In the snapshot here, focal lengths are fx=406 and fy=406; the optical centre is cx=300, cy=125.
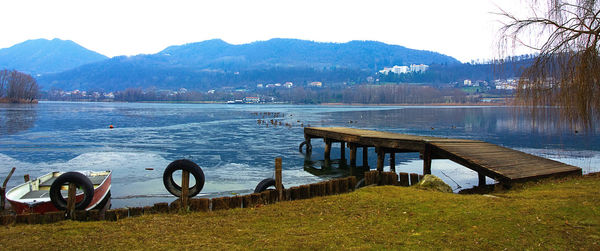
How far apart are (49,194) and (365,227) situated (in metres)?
9.68

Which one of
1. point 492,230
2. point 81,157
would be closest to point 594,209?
point 492,230

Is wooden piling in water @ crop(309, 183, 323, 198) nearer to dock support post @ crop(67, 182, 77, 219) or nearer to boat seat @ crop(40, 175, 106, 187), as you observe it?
dock support post @ crop(67, 182, 77, 219)

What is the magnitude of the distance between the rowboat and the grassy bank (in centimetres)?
177

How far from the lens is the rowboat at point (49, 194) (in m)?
11.0

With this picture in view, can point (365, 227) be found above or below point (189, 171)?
below

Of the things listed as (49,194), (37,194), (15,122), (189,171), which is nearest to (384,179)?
(189,171)

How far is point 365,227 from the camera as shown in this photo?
830cm

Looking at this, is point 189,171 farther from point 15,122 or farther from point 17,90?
point 17,90

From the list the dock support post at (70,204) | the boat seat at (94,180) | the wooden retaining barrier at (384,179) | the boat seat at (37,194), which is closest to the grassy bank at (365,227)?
the dock support post at (70,204)

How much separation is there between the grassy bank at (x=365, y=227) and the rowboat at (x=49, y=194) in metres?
1.77

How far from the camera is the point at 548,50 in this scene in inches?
484

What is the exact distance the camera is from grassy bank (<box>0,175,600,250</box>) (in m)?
7.20

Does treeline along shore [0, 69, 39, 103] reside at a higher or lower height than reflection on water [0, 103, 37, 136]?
higher

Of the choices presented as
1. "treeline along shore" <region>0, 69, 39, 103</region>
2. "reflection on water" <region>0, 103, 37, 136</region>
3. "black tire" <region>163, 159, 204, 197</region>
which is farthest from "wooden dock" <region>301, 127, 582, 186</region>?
"treeline along shore" <region>0, 69, 39, 103</region>
